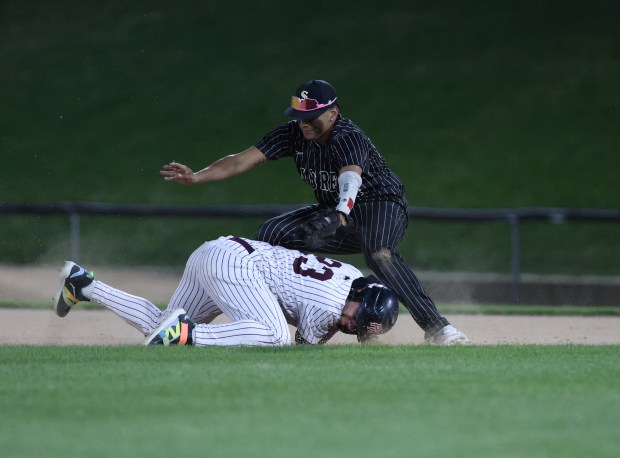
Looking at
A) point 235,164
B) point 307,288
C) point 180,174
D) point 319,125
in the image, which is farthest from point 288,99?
point 307,288

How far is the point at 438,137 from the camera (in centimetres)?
1891

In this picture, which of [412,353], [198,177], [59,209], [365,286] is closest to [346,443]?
[412,353]

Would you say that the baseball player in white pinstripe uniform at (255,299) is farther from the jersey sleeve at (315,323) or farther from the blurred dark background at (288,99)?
the blurred dark background at (288,99)

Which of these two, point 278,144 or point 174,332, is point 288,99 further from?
point 174,332

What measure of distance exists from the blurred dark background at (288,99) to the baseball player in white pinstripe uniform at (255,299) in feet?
23.1

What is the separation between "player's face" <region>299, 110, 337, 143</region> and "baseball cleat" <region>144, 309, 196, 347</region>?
137 cm

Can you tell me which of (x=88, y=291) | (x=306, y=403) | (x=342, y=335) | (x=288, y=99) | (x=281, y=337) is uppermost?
(x=288, y=99)

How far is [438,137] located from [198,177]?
11715mm

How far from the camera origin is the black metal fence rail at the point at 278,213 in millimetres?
11656

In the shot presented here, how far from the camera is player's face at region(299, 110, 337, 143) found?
711 cm

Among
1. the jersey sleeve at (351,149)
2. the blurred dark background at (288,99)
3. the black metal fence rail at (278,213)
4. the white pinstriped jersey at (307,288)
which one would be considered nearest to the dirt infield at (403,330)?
the white pinstriped jersey at (307,288)

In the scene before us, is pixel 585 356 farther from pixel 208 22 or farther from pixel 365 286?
pixel 208 22

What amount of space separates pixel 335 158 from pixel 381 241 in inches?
21.6

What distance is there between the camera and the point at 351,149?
6961 millimetres
